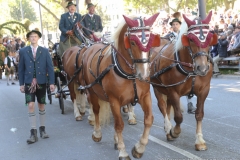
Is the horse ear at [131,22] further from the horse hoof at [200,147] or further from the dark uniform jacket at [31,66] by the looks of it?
the dark uniform jacket at [31,66]

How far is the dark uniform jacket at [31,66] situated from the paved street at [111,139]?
115cm

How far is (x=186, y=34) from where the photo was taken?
15.8ft

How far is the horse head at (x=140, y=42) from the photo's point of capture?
4.15 metres

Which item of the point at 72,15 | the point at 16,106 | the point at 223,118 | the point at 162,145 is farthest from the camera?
the point at 16,106

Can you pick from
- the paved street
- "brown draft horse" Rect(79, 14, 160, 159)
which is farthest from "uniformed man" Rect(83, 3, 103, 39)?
"brown draft horse" Rect(79, 14, 160, 159)

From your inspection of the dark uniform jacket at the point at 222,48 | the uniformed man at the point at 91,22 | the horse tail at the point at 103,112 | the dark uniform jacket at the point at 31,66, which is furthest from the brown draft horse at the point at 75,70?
the dark uniform jacket at the point at 222,48

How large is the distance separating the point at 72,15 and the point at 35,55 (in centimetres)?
270

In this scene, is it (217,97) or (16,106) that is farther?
(16,106)

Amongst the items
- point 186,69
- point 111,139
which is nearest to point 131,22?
point 186,69

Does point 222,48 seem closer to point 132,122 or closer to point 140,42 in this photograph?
point 132,122

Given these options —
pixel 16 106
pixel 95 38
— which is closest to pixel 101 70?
pixel 95 38

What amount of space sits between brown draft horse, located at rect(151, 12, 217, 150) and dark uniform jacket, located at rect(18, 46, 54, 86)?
1976 millimetres

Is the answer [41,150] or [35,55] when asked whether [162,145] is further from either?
[35,55]

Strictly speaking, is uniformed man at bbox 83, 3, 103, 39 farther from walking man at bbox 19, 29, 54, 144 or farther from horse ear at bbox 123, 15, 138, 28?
horse ear at bbox 123, 15, 138, 28
